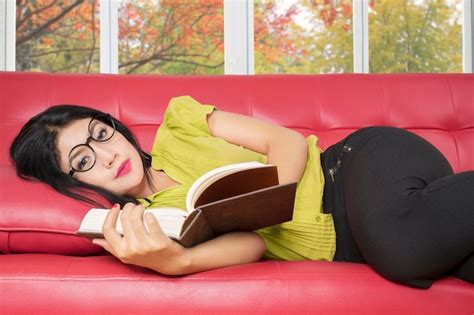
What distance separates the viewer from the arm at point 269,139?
1.52 meters

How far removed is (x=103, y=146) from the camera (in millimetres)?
1589

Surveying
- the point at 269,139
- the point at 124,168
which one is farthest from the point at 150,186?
the point at 269,139

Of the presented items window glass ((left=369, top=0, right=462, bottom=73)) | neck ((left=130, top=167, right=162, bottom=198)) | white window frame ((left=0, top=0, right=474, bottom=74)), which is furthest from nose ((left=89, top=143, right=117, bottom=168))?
window glass ((left=369, top=0, right=462, bottom=73))

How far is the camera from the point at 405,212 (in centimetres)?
123

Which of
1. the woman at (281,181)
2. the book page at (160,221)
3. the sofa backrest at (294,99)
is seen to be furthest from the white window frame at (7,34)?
the book page at (160,221)

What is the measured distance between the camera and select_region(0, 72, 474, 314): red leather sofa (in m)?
1.20

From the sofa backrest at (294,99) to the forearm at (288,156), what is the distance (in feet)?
1.26

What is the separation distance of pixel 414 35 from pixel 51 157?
313cm

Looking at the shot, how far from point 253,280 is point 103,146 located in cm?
61

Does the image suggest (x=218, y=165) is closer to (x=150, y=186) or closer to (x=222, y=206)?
(x=150, y=186)

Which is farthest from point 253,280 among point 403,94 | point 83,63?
point 83,63

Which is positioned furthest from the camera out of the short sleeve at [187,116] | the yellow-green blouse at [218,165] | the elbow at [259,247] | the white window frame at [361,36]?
the white window frame at [361,36]

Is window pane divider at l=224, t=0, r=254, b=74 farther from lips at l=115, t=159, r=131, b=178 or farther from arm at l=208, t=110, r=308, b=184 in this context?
lips at l=115, t=159, r=131, b=178

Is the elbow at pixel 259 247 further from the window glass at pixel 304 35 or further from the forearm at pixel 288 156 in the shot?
the window glass at pixel 304 35
